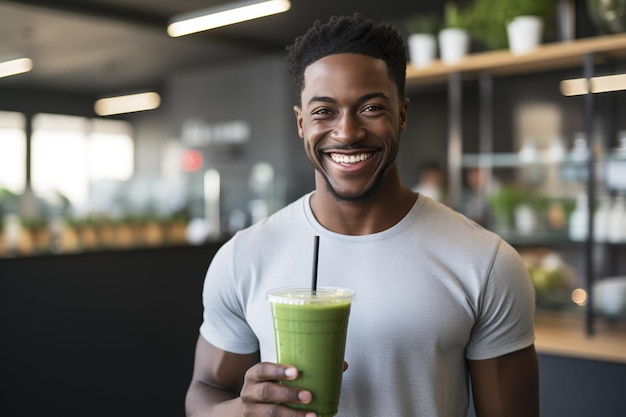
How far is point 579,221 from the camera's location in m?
3.72

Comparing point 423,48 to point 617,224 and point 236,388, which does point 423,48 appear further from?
point 236,388

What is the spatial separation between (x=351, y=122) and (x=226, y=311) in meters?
0.52

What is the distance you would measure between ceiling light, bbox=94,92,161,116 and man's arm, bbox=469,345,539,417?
38.1 ft

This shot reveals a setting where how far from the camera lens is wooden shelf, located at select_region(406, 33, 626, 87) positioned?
344cm

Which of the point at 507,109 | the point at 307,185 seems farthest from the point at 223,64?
the point at 507,109

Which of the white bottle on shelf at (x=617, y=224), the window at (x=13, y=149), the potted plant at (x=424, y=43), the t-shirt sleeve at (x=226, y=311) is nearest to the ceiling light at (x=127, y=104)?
the window at (x=13, y=149)

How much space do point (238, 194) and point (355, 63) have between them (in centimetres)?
687

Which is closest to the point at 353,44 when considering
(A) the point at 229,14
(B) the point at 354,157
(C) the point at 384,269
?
(B) the point at 354,157

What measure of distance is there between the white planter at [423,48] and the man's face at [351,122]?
280 centimetres

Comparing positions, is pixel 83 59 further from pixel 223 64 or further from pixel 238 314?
pixel 238 314

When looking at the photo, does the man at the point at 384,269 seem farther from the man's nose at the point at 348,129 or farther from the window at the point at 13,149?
the window at the point at 13,149

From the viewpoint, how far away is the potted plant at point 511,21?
12.2 ft

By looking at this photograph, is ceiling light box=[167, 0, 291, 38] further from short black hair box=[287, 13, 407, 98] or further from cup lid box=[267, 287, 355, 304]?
cup lid box=[267, 287, 355, 304]

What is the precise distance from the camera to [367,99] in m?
1.39
